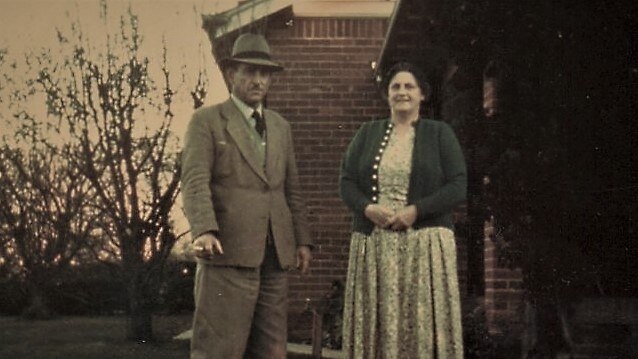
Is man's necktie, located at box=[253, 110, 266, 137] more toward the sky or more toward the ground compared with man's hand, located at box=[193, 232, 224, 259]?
more toward the sky

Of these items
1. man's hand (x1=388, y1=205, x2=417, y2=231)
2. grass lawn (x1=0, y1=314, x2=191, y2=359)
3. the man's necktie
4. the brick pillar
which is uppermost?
the man's necktie

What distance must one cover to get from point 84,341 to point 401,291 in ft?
31.8

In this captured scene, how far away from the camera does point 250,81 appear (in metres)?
4.41

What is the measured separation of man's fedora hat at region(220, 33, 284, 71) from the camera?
14.3 feet

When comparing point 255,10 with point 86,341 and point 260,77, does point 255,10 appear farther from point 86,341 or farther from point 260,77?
point 86,341

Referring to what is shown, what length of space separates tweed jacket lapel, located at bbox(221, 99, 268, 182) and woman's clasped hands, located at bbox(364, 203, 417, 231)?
50 cm

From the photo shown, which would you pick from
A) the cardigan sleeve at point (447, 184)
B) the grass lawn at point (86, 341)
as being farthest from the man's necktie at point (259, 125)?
the grass lawn at point (86, 341)

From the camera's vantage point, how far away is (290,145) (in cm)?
468

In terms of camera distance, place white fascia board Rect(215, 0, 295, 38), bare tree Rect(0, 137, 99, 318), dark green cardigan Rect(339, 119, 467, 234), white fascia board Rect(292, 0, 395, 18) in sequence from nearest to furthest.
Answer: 1. dark green cardigan Rect(339, 119, 467, 234)
2. white fascia board Rect(215, 0, 295, 38)
3. white fascia board Rect(292, 0, 395, 18)
4. bare tree Rect(0, 137, 99, 318)

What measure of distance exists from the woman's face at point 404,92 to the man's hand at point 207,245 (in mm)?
1038

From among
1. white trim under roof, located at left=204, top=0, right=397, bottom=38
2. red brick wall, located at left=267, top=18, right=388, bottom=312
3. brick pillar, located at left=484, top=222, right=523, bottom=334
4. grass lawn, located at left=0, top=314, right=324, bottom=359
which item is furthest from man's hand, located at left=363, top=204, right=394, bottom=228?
white trim under roof, located at left=204, top=0, right=397, bottom=38

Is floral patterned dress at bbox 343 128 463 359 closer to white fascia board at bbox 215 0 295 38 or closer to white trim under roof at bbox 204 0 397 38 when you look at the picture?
white fascia board at bbox 215 0 295 38

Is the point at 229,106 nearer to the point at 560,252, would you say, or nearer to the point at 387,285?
the point at 387,285

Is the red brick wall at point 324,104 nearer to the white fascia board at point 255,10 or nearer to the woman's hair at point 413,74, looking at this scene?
the white fascia board at point 255,10
